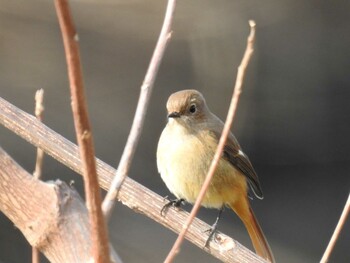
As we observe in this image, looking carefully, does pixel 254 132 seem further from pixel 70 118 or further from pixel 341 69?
pixel 70 118

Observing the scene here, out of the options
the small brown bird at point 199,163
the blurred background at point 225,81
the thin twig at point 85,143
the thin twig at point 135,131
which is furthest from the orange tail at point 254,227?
the thin twig at point 85,143

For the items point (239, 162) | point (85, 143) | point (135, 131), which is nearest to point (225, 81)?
point (239, 162)

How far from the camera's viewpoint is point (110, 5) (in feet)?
17.3

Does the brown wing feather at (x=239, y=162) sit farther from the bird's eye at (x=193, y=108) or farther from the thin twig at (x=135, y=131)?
the thin twig at (x=135, y=131)

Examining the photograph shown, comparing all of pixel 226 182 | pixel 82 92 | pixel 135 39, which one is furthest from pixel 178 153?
pixel 135 39

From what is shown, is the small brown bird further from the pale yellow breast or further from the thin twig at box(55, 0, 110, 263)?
the thin twig at box(55, 0, 110, 263)

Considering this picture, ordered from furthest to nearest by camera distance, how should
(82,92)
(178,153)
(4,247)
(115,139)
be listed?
(115,139), (4,247), (178,153), (82,92)

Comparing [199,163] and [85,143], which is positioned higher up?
[199,163]

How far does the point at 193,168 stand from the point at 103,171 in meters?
0.89

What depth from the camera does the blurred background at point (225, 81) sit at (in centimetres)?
519

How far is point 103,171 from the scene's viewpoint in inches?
Result: 86.6

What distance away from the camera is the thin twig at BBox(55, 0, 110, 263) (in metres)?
1.07

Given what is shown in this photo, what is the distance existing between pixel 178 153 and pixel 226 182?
225 millimetres

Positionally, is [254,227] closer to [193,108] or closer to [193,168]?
[193,168]
